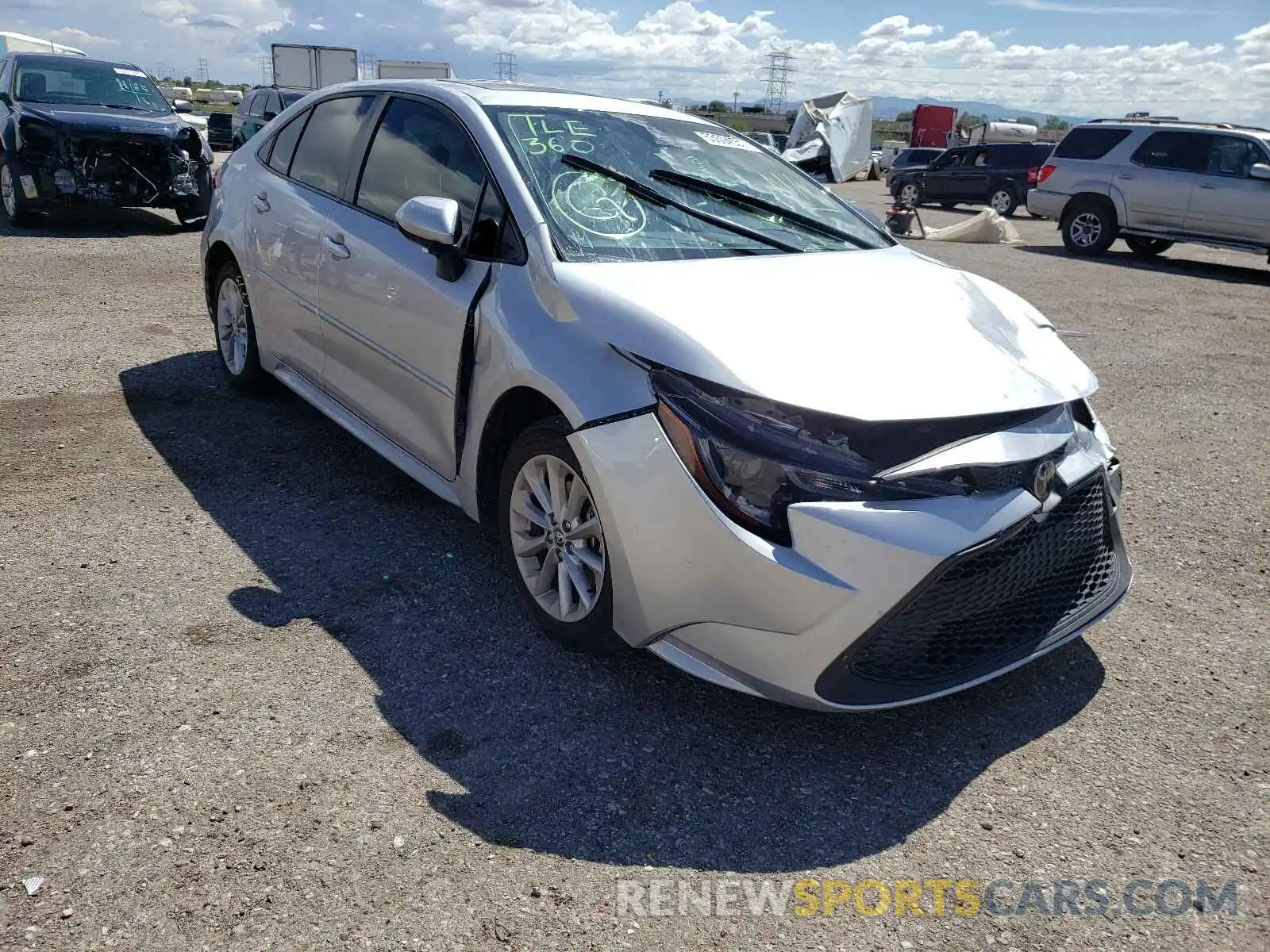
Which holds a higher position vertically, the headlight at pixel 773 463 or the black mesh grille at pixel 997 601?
the headlight at pixel 773 463

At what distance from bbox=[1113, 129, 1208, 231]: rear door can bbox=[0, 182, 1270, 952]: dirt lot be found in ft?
37.6

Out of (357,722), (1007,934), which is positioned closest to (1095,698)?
(1007,934)

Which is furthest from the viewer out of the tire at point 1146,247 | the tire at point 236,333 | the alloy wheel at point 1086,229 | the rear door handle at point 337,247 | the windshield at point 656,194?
the tire at point 1146,247

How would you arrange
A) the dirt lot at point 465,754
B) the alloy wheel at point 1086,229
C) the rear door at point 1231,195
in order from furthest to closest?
1. the alloy wheel at point 1086,229
2. the rear door at point 1231,195
3. the dirt lot at point 465,754

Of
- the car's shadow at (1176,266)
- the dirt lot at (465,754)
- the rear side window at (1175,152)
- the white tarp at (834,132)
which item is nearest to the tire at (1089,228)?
the car's shadow at (1176,266)

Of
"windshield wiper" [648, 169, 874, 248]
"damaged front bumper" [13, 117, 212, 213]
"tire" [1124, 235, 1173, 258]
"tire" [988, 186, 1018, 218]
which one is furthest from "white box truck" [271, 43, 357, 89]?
"windshield wiper" [648, 169, 874, 248]

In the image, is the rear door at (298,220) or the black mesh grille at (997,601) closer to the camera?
the black mesh grille at (997,601)

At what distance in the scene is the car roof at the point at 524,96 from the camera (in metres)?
4.02

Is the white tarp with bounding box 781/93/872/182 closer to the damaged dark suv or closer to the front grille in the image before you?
the damaged dark suv

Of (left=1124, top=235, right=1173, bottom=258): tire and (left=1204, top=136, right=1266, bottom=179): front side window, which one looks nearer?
(left=1204, top=136, right=1266, bottom=179): front side window

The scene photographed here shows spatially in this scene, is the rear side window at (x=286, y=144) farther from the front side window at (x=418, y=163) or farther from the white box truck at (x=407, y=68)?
the white box truck at (x=407, y=68)

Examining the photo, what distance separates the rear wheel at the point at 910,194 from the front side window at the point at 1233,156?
454 inches

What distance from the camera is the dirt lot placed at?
90.7 inches

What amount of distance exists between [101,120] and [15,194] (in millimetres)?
1236
